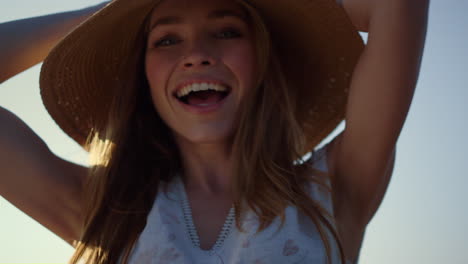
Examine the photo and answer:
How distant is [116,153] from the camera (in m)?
2.72

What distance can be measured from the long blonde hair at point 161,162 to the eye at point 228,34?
9 cm

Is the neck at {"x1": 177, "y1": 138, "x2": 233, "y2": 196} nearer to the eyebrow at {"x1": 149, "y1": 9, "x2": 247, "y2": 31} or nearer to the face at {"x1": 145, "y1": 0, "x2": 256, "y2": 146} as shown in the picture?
the face at {"x1": 145, "y1": 0, "x2": 256, "y2": 146}

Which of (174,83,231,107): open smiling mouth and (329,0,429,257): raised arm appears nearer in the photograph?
(329,0,429,257): raised arm

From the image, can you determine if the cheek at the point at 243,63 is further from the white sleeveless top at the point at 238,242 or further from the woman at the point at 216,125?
the white sleeveless top at the point at 238,242

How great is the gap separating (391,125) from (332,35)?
55 cm

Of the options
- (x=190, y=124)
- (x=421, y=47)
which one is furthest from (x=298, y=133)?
(x=421, y=47)

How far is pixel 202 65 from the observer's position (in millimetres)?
2539

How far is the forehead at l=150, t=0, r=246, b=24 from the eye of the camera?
8.54ft

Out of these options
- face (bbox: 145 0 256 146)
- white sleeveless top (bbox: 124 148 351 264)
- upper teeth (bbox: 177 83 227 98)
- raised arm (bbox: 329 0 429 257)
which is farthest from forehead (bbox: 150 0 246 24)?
white sleeveless top (bbox: 124 148 351 264)

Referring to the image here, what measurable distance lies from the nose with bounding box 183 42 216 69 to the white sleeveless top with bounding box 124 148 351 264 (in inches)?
20.6

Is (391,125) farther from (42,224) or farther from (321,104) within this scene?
(42,224)

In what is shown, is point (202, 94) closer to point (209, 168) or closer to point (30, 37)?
point (209, 168)

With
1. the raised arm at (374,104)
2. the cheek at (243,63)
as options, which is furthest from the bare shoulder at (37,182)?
the raised arm at (374,104)

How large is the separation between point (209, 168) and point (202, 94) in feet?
0.97
